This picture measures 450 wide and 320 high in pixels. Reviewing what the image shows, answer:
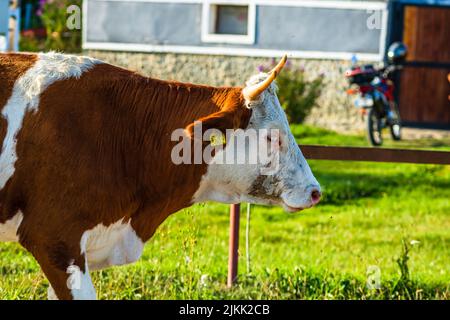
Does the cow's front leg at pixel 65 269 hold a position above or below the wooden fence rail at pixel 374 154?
below

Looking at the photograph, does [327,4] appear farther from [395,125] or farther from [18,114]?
[18,114]

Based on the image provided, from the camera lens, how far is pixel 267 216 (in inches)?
437

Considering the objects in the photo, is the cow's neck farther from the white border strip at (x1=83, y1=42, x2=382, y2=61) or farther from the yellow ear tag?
the white border strip at (x1=83, y1=42, x2=382, y2=61)

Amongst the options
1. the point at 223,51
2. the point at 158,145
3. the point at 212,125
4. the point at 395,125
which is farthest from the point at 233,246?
the point at 223,51

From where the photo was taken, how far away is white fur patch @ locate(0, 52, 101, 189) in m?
4.66

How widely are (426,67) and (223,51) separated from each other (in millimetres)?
3611

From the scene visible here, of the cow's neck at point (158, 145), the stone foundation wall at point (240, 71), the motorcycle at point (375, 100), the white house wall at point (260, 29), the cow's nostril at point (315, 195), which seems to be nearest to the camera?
the cow's neck at point (158, 145)

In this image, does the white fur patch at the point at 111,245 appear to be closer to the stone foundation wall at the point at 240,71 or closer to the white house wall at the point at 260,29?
the stone foundation wall at the point at 240,71

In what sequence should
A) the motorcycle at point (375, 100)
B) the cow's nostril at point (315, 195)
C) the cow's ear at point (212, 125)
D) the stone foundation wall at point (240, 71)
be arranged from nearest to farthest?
the cow's ear at point (212, 125) < the cow's nostril at point (315, 195) < the motorcycle at point (375, 100) < the stone foundation wall at point (240, 71)

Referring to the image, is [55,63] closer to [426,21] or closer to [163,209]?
[163,209]

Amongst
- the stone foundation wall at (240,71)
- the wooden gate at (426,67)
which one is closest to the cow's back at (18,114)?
the stone foundation wall at (240,71)

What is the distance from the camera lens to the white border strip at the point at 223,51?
18.4 m
